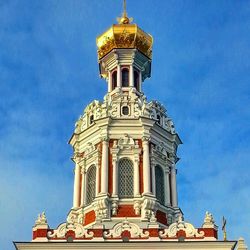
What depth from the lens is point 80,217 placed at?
33688 mm

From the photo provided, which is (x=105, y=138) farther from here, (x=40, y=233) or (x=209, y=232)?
(x=209, y=232)

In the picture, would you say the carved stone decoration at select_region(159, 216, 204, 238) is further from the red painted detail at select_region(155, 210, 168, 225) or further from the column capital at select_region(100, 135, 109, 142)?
the column capital at select_region(100, 135, 109, 142)

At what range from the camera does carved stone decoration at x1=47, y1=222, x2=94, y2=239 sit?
29.8 m

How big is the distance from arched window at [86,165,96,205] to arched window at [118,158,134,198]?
1.47 metres

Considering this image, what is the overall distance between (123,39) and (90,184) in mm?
9594

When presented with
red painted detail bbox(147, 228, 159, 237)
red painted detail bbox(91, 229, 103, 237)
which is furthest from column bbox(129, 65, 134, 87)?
red painted detail bbox(91, 229, 103, 237)

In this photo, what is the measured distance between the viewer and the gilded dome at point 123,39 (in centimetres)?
3959

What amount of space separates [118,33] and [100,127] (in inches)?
278

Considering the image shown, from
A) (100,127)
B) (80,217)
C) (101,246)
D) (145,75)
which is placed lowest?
(101,246)

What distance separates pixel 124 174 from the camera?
33.9m

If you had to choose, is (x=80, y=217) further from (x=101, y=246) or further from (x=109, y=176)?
(x=101, y=246)

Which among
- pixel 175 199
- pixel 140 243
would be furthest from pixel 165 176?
pixel 140 243

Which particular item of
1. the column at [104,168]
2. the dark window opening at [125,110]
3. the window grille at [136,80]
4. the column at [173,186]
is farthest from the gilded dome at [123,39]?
the column at [173,186]

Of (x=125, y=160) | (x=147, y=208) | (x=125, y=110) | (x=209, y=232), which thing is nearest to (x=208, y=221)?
(x=209, y=232)
